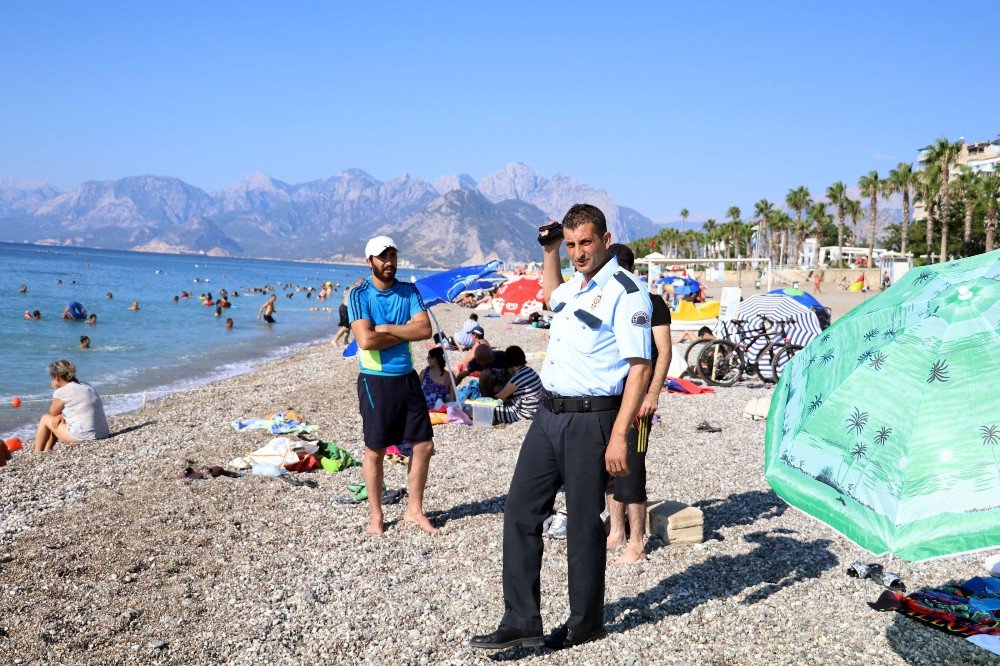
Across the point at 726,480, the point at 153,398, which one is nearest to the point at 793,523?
the point at 726,480

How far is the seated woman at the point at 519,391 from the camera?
9680 mm

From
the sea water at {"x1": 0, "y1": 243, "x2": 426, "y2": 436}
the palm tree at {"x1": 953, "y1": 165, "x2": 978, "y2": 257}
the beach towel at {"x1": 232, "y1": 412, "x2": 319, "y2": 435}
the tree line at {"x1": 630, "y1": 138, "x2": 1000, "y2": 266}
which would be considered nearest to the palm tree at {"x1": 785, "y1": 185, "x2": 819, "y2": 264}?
the tree line at {"x1": 630, "y1": 138, "x2": 1000, "y2": 266}

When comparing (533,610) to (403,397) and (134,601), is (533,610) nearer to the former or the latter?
(403,397)

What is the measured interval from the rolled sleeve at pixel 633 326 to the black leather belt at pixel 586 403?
0.23 meters

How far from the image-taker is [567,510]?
3482 mm

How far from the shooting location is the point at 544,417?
11.7 feet

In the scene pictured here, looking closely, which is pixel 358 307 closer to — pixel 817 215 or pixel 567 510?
pixel 567 510

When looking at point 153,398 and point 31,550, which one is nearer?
point 31,550

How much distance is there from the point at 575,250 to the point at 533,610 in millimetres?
1762

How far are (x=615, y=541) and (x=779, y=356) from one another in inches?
338

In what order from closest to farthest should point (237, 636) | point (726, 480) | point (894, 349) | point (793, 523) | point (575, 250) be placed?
1. point (894, 349)
2. point (575, 250)
3. point (237, 636)
4. point (793, 523)
5. point (726, 480)

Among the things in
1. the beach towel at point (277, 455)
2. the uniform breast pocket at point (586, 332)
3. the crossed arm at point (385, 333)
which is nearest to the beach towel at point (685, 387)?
the beach towel at point (277, 455)

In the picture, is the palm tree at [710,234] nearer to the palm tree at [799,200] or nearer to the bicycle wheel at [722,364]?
the palm tree at [799,200]

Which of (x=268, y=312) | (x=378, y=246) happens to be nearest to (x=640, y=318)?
(x=378, y=246)
